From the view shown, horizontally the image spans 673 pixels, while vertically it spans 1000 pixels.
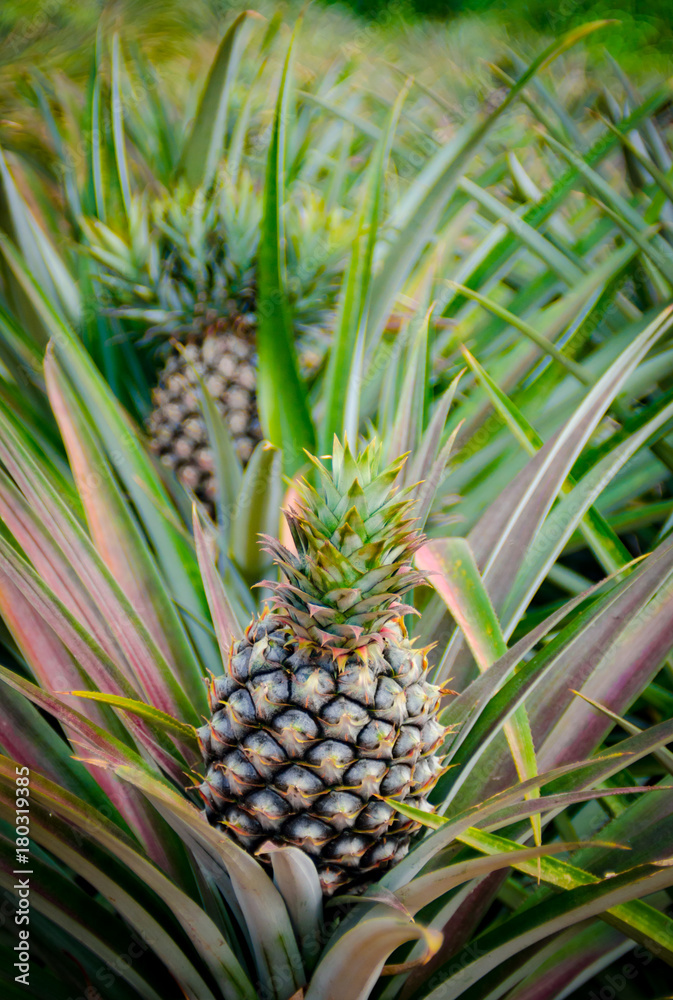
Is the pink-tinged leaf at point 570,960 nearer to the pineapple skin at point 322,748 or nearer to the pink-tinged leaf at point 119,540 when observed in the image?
the pineapple skin at point 322,748

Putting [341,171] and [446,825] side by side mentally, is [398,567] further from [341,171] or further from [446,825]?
[341,171]

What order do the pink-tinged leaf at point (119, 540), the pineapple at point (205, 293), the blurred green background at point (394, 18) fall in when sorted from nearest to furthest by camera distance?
1. the pink-tinged leaf at point (119, 540)
2. the pineapple at point (205, 293)
3. the blurred green background at point (394, 18)

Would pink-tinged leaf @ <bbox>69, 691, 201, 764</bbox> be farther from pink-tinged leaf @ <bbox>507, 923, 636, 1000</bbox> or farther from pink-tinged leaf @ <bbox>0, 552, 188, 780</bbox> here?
pink-tinged leaf @ <bbox>507, 923, 636, 1000</bbox>

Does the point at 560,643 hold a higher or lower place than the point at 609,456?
lower

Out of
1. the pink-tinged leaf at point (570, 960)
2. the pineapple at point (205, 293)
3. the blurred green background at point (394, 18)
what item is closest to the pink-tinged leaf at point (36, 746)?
the pink-tinged leaf at point (570, 960)

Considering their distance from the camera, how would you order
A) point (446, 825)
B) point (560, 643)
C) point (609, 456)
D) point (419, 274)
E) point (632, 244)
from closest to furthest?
point (446, 825), point (560, 643), point (609, 456), point (632, 244), point (419, 274)

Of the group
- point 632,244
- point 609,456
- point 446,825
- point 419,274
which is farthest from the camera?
point 419,274

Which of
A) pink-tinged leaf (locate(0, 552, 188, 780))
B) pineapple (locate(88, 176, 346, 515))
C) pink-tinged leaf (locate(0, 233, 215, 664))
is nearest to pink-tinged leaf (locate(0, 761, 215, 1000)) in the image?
pink-tinged leaf (locate(0, 552, 188, 780))

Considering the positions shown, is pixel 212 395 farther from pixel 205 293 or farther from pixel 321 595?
pixel 321 595

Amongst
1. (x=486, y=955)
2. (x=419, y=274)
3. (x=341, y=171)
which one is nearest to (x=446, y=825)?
(x=486, y=955)
